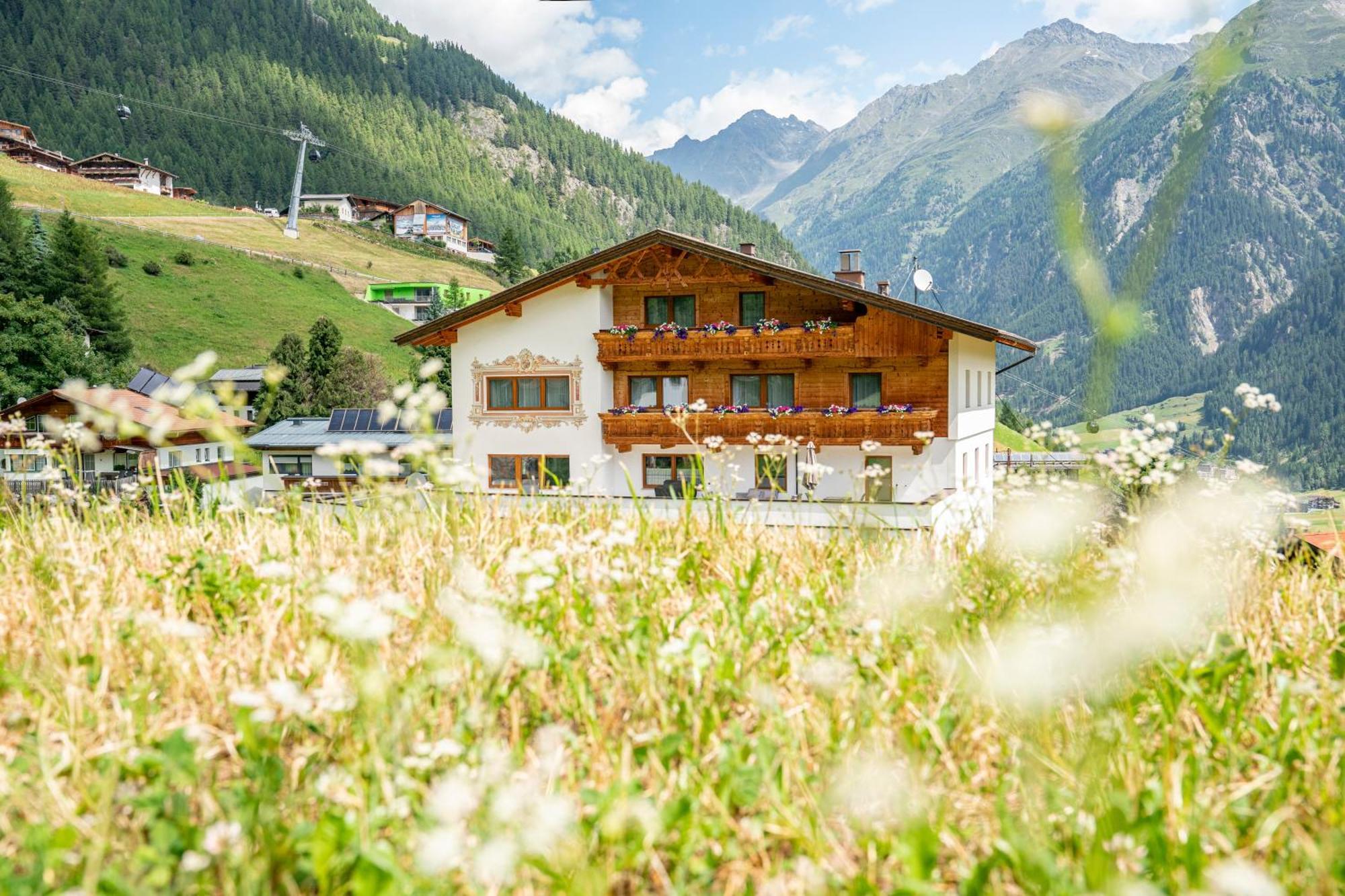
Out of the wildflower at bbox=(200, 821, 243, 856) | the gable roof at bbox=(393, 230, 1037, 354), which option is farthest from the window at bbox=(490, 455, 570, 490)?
the wildflower at bbox=(200, 821, 243, 856)

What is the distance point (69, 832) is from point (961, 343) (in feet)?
81.7

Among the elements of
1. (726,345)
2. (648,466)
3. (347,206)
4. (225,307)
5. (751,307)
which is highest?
(347,206)

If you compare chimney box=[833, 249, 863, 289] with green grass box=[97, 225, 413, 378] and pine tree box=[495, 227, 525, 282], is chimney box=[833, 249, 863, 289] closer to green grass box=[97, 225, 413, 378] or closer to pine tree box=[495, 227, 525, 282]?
green grass box=[97, 225, 413, 378]

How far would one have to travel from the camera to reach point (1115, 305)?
2.74 ft

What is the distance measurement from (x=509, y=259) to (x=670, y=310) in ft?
289

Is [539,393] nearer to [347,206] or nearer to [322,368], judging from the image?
[322,368]

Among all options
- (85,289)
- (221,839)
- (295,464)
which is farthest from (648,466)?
(85,289)

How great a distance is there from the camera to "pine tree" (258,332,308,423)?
5412 centimetres

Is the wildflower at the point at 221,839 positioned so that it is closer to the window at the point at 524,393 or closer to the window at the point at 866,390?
the window at the point at 866,390

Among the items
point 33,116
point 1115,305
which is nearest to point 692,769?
point 1115,305

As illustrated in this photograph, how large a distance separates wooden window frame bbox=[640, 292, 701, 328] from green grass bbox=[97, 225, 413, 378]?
157 ft

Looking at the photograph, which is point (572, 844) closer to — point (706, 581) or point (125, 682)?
point (125, 682)

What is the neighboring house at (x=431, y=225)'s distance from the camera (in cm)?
13962

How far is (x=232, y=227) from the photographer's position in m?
108
